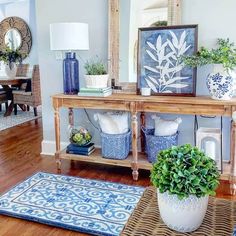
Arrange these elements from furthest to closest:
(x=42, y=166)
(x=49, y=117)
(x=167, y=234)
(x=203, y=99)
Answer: (x=49, y=117) → (x=42, y=166) → (x=203, y=99) → (x=167, y=234)

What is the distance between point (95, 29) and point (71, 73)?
555mm

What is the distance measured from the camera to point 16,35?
8.15m

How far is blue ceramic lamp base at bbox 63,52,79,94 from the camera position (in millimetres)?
2990

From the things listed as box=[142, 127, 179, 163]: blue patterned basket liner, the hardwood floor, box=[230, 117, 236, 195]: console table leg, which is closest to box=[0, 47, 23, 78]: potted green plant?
the hardwood floor

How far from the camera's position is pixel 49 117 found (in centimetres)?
355

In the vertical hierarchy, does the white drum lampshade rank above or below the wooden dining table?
above

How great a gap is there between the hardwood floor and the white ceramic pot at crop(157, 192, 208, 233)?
3.63 ft

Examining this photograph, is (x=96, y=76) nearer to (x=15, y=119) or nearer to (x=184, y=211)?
(x=184, y=211)

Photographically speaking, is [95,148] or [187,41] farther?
[95,148]

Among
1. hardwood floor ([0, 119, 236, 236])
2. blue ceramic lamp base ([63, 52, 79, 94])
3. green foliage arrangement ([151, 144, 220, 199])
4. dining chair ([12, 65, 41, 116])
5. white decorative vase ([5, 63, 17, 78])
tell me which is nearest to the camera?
green foliage arrangement ([151, 144, 220, 199])

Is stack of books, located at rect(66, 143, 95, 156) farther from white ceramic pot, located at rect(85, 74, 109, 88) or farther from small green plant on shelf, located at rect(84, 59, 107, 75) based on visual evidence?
small green plant on shelf, located at rect(84, 59, 107, 75)

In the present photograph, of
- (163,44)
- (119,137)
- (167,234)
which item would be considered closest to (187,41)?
(163,44)

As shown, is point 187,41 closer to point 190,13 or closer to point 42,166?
point 190,13

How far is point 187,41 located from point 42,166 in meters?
1.95
